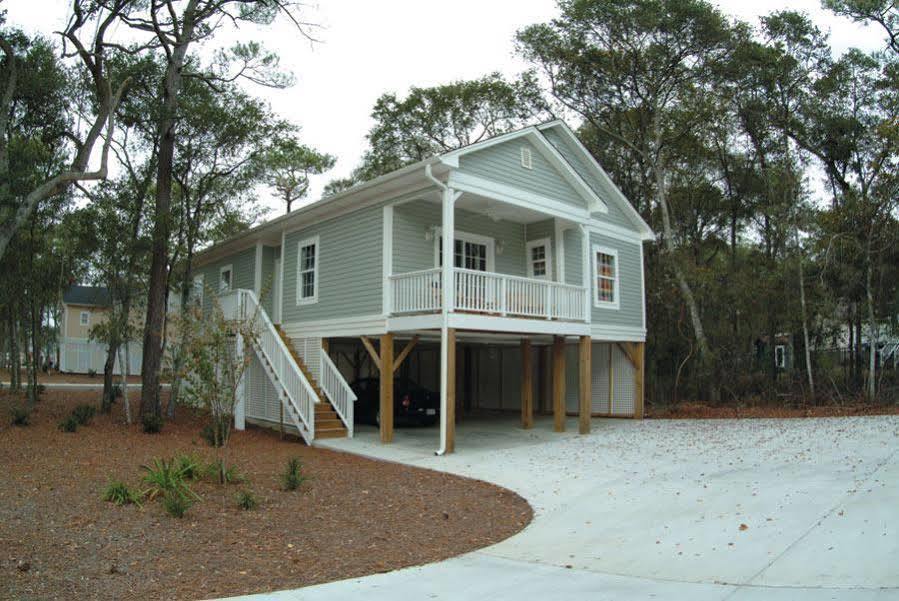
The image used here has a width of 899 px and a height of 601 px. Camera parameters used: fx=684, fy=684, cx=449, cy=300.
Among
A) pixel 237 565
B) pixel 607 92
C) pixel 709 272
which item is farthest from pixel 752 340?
pixel 237 565

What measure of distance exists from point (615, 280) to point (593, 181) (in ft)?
9.86

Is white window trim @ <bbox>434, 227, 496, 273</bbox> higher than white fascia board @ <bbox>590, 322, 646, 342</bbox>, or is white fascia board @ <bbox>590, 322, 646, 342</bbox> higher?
white window trim @ <bbox>434, 227, 496, 273</bbox>

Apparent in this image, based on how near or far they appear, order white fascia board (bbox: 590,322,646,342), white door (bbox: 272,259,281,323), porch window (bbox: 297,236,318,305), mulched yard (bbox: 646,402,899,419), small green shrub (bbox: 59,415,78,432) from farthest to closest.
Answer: white fascia board (bbox: 590,322,646,342) → white door (bbox: 272,259,281,323) → mulched yard (bbox: 646,402,899,419) → porch window (bbox: 297,236,318,305) → small green shrub (bbox: 59,415,78,432)

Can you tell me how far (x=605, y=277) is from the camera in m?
19.6

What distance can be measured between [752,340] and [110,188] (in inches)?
767

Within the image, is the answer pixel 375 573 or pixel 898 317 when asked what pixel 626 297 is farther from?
pixel 375 573

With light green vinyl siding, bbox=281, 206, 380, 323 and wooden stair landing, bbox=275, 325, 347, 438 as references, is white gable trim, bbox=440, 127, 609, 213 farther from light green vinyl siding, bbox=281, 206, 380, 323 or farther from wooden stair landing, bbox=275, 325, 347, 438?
wooden stair landing, bbox=275, 325, 347, 438

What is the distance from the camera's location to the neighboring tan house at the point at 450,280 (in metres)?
14.0

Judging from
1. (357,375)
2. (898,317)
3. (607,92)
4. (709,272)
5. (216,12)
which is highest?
(607,92)

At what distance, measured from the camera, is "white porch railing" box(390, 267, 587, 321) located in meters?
13.6

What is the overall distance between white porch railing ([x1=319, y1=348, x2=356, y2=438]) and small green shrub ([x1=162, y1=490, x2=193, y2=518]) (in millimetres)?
7193

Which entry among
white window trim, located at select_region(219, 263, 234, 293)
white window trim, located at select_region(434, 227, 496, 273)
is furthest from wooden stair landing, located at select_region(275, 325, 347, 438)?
white window trim, located at select_region(219, 263, 234, 293)

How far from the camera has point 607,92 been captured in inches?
999

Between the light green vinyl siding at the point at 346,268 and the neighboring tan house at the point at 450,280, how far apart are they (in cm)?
4
